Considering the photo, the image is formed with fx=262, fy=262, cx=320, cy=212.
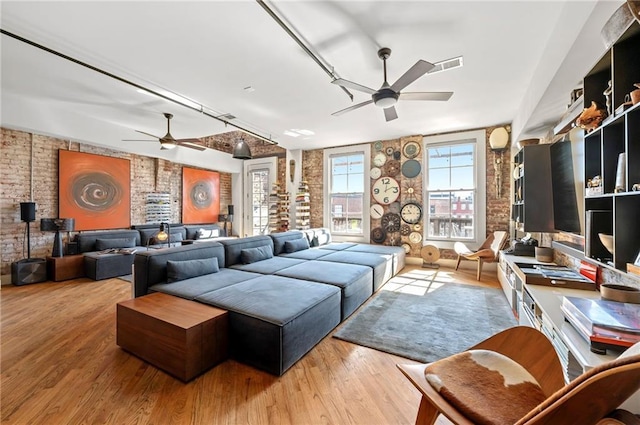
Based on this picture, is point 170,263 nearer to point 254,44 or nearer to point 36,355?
point 36,355

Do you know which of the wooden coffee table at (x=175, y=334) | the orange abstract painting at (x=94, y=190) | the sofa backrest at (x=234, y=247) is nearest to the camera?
the wooden coffee table at (x=175, y=334)

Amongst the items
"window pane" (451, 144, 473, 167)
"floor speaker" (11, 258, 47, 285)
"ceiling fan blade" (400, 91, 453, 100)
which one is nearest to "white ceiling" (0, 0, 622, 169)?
"ceiling fan blade" (400, 91, 453, 100)

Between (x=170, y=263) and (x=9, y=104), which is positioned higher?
(x=9, y=104)

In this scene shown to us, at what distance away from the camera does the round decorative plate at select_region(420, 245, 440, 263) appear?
5.60 meters

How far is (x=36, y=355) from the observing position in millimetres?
2285

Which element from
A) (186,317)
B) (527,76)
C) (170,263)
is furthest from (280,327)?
(527,76)

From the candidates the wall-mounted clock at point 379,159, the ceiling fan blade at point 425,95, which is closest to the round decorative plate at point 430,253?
the wall-mounted clock at point 379,159

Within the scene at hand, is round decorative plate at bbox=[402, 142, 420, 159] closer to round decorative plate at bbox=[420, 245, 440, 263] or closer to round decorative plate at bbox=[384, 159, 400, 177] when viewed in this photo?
round decorative plate at bbox=[384, 159, 400, 177]

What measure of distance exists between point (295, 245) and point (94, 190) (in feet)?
14.5

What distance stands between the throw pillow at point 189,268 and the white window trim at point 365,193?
4033 mm

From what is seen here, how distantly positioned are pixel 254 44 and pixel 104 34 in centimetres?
140

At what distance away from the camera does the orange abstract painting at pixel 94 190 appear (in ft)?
16.6

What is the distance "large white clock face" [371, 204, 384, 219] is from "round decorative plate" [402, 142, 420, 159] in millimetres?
1351

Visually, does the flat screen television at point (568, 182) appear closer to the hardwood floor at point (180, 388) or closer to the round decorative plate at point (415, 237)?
the hardwood floor at point (180, 388)
